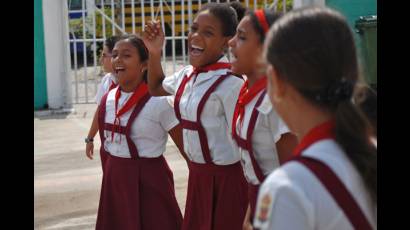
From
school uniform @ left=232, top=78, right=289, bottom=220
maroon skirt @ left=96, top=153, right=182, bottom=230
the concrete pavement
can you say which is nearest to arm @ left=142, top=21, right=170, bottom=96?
maroon skirt @ left=96, top=153, right=182, bottom=230

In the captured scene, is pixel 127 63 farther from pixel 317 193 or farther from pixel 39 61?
pixel 39 61

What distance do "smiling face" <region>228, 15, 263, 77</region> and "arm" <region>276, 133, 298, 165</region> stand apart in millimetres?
297

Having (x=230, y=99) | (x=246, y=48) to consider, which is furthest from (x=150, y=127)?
(x=246, y=48)

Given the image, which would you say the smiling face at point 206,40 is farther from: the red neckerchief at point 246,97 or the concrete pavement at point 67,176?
→ the concrete pavement at point 67,176

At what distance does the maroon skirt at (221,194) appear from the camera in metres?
3.14

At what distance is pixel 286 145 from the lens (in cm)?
258

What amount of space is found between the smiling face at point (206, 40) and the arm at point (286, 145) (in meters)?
0.75

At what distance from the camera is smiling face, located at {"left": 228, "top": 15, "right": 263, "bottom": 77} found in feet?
7.74

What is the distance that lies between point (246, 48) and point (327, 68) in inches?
39.0

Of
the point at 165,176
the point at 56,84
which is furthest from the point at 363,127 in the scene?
the point at 56,84

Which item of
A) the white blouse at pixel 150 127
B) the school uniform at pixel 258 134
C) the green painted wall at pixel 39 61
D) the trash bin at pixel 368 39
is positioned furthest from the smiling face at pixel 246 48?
the green painted wall at pixel 39 61
